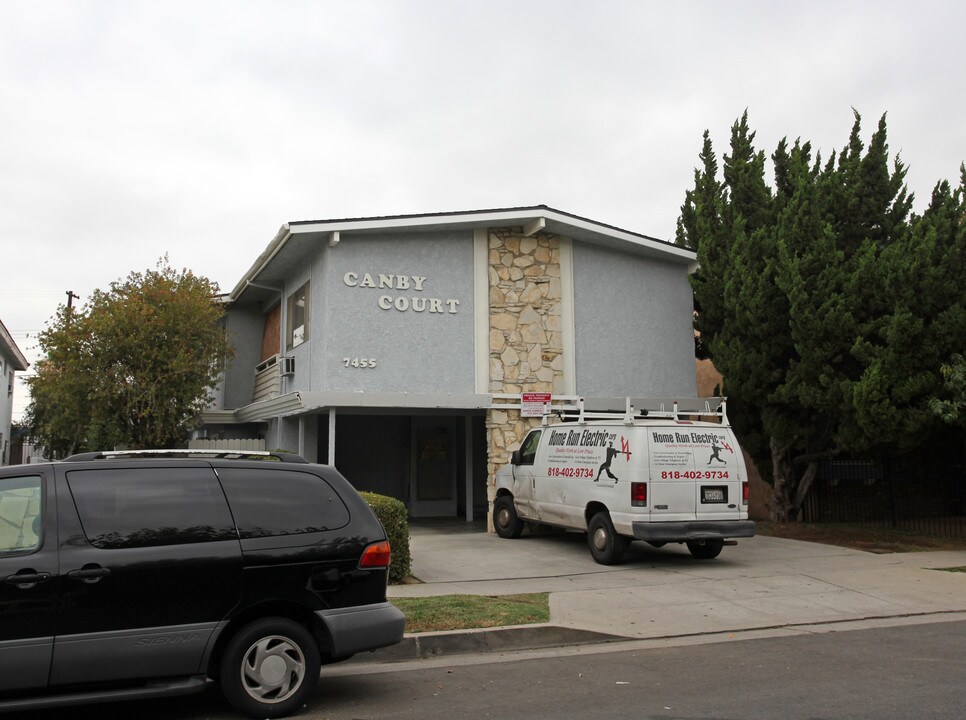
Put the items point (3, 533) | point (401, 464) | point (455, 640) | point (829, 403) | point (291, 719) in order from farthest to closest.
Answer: point (401, 464)
point (829, 403)
point (455, 640)
point (291, 719)
point (3, 533)

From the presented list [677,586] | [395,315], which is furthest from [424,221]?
[677,586]

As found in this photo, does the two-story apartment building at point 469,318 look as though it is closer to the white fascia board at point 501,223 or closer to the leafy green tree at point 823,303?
the white fascia board at point 501,223

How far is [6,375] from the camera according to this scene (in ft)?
105

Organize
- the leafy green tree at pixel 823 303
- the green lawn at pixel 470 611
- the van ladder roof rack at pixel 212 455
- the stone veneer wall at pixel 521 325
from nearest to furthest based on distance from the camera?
the van ladder roof rack at pixel 212 455 < the green lawn at pixel 470 611 < the leafy green tree at pixel 823 303 < the stone veneer wall at pixel 521 325

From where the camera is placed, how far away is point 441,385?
1564 centimetres

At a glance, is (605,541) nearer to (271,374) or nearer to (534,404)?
(534,404)

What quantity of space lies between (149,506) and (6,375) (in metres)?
30.6

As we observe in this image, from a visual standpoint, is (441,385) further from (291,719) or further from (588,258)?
(291,719)

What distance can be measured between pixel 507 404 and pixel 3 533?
11.2 metres

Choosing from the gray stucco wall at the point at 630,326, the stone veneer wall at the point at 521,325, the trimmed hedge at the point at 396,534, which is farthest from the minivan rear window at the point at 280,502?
the gray stucco wall at the point at 630,326

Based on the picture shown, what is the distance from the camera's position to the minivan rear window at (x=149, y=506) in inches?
211

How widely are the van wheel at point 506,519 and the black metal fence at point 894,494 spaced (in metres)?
6.35

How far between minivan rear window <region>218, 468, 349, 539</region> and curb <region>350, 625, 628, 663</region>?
1774 mm

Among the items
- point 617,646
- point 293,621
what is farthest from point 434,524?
point 293,621
